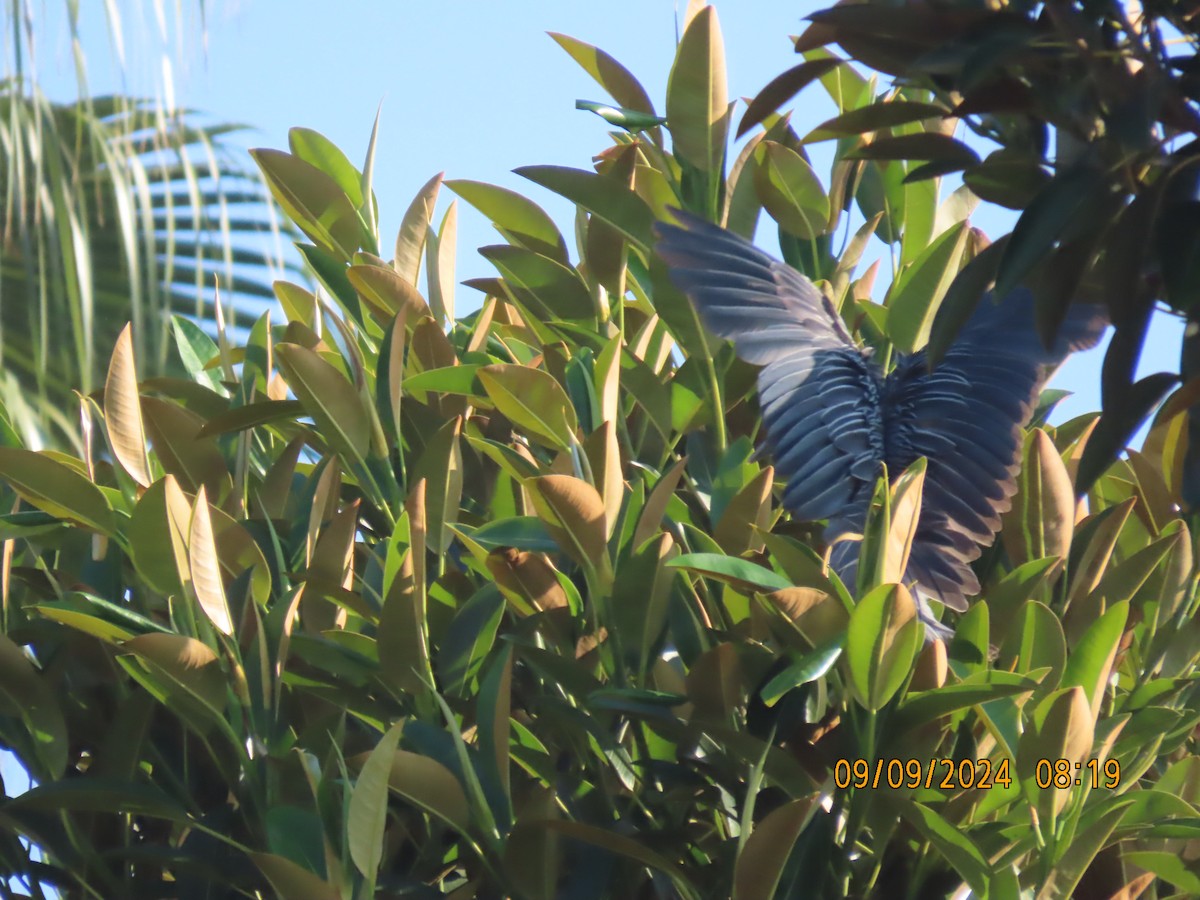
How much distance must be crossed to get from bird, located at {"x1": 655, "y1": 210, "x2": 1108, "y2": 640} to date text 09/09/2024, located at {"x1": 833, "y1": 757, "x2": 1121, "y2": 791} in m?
0.20

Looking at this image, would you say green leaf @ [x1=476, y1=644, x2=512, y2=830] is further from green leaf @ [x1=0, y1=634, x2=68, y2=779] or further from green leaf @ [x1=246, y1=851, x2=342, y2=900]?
green leaf @ [x1=0, y1=634, x2=68, y2=779]

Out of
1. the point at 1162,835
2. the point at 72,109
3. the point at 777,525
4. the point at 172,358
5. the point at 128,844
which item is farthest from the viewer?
the point at 72,109

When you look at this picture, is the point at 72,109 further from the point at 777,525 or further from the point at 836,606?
the point at 836,606

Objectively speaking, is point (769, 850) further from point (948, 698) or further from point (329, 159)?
point (329, 159)

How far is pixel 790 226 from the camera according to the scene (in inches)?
71.4

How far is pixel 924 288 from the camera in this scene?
1.67m

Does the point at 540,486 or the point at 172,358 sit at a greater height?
the point at 540,486

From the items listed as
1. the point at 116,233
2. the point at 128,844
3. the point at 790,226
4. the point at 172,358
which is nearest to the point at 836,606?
the point at 790,226

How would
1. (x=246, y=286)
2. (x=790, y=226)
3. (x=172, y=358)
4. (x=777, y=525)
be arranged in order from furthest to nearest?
1. (x=246, y=286)
2. (x=172, y=358)
3. (x=790, y=226)
4. (x=777, y=525)

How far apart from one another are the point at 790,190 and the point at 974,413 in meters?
0.36

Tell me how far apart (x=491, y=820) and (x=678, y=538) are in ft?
1.36

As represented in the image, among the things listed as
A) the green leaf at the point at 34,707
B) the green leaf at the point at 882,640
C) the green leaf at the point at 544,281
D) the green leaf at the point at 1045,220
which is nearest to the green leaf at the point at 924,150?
the green leaf at the point at 1045,220

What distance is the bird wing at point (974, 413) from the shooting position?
62.4 inches

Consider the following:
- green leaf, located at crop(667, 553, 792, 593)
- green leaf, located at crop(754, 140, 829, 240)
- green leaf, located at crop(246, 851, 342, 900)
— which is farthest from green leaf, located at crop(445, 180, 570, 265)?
green leaf, located at crop(246, 851, 342, 900)
